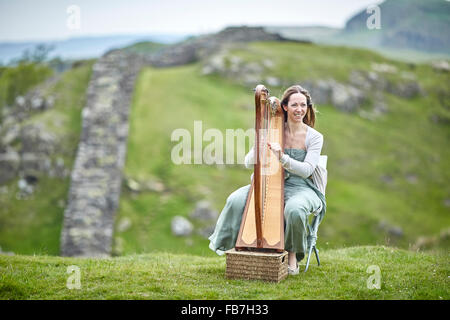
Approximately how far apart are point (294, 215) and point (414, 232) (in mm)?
13519

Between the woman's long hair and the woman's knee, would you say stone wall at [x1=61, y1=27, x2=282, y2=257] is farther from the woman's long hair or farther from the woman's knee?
the woman's knee

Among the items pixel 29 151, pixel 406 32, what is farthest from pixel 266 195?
pixel 406 32

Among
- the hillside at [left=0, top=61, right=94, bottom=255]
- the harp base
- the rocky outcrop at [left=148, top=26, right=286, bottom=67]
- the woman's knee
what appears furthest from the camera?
the rocky outcrop at [left=148, top=26, right=286, bottom=67]

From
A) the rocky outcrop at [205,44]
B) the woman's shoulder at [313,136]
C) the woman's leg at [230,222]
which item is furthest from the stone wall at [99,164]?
the woman's shoulder at [313,136]

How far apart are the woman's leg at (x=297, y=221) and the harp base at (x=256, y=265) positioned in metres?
0.27

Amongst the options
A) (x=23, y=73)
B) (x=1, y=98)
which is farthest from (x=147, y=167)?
(x=23, y=73)

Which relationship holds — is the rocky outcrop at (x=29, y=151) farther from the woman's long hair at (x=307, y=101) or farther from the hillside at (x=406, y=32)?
the hillside at (x=406, y=32)

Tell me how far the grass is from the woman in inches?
15.6

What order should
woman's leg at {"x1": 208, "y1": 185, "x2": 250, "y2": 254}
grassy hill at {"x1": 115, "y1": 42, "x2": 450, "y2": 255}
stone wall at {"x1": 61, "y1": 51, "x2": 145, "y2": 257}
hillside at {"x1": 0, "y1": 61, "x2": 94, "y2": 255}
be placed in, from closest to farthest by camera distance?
woman's leg at {"x1": 208, "y1": 185, "x2": 250, "y2": 254} < stone wall at {"x1": 61, "y1": 51, "x2": 145, "y2": 257} < hillside at {"x1": 0, "y1": 61, "x2": 94, "y2": 255} < grassy hill at {"x1": 115, "y1": 42, "x2": 450, "y2": 255}

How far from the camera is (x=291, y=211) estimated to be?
5.45 metres

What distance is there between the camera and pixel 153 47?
58969 mm

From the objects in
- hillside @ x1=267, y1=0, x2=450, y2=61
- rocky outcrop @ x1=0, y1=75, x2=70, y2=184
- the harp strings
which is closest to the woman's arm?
the harp strings

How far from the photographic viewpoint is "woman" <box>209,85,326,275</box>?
18.1 ft
